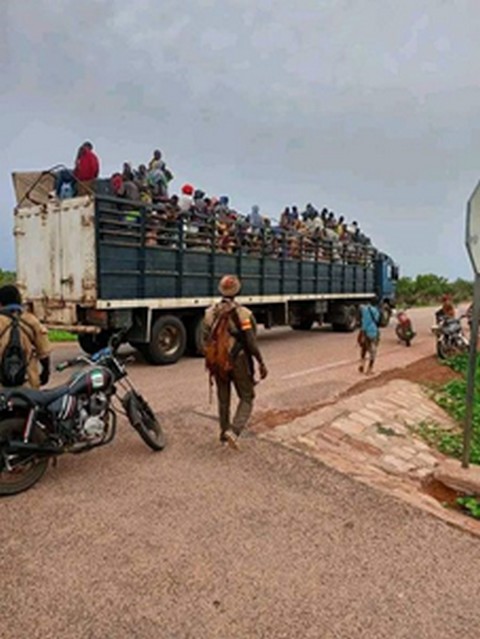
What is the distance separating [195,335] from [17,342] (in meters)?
5.76

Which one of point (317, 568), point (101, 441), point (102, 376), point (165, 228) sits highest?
point (165, 228)

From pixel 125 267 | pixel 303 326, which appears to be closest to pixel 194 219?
pixel 125 267

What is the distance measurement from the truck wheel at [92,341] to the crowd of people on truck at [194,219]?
77.6 inches

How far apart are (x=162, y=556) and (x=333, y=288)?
1205 cm

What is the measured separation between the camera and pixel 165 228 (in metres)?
8.89

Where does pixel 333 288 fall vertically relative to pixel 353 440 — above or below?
above

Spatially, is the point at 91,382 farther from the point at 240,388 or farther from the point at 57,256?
the point at 57,256

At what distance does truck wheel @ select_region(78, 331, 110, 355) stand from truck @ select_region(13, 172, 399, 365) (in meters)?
0.02

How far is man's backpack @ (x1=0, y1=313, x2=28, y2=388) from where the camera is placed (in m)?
4.04

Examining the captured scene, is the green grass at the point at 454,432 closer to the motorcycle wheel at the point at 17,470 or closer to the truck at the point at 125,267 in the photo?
the motorcycle wheel at the point at 17,470

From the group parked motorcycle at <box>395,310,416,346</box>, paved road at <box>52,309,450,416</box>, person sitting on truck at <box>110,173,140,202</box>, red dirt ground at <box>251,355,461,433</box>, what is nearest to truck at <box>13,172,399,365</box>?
person sitting on truck at <box>110,173,140,202</box>

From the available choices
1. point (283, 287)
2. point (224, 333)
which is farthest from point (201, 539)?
point (283, 287)

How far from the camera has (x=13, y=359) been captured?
407 centimetres

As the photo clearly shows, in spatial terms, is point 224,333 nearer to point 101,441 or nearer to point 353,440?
point 101,441
